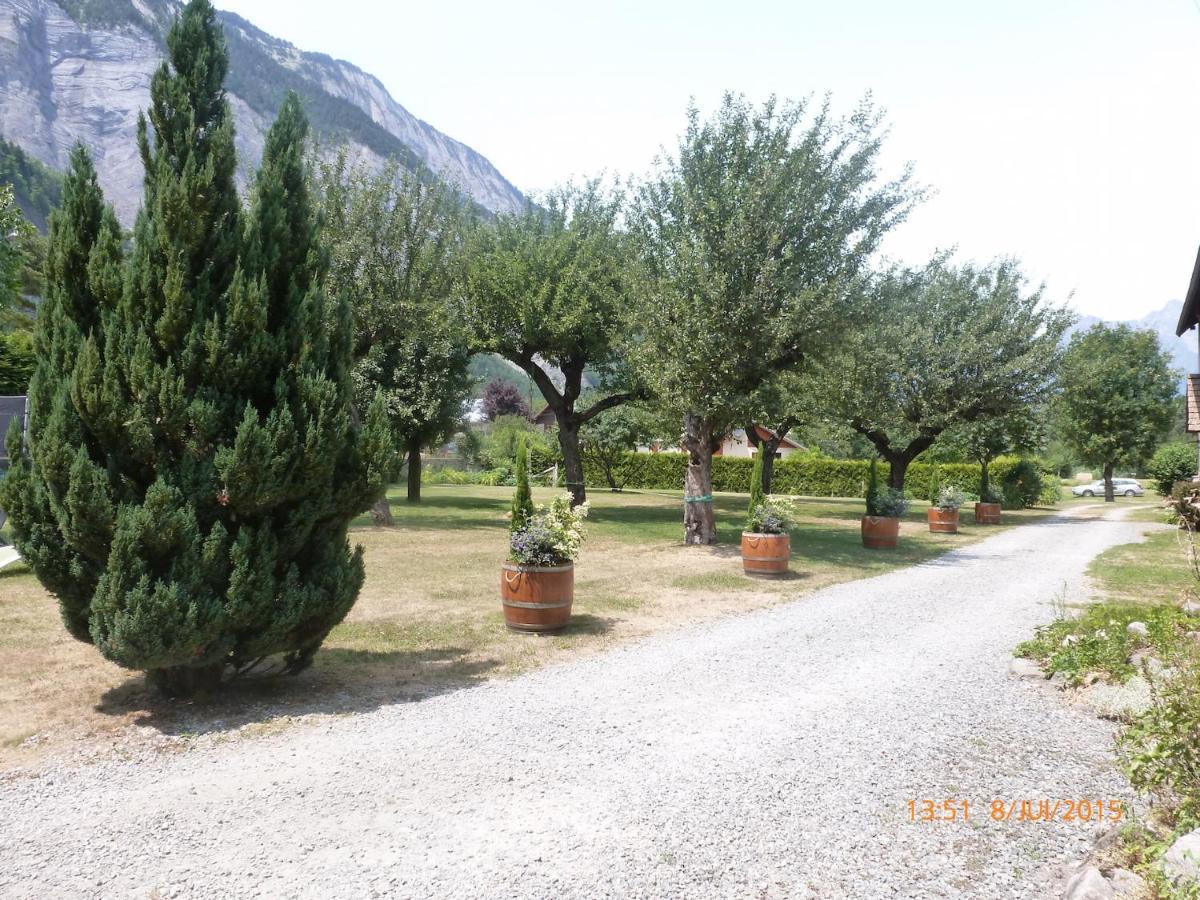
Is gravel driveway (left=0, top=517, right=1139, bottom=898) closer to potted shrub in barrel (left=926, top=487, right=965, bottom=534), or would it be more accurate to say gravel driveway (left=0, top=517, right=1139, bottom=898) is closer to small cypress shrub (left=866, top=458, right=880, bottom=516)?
small cypress shrub (left=866, top=458, right=880, bottom=516)

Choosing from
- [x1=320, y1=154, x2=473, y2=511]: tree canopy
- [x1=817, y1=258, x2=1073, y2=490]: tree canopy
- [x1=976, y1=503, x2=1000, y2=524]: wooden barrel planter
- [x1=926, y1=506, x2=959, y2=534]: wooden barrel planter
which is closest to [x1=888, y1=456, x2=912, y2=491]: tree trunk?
[x1=817, y1=258, x2=1073, y2=490]: tree canopy

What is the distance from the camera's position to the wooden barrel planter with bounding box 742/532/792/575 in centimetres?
1251

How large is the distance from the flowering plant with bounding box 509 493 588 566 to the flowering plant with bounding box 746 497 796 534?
5.07 m

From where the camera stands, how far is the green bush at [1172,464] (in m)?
28.0

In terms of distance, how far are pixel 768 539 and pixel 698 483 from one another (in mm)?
4432

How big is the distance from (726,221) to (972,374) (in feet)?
46.5

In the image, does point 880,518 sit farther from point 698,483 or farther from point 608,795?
point 608,795

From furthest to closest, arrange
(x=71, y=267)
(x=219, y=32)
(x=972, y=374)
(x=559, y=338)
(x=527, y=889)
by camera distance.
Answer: (x=972, y=374), (x=559, y=338), (x=219, y=32), (x=71, y=267), (x=527, y=889)

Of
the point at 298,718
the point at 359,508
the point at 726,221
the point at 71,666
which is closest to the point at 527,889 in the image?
the point at 298,718

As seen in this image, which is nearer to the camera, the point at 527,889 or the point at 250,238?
the point at 527,889

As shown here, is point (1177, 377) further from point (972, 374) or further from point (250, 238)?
point (250, 238)

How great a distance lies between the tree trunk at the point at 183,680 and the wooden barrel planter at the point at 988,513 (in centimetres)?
2492

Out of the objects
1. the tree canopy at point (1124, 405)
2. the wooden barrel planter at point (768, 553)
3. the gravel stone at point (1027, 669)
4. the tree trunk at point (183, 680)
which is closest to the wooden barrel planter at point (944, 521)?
the wooden barrel planter at point (768, 553)

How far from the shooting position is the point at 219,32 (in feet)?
19.5
